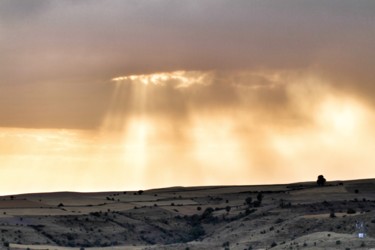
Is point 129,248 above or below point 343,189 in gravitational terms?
below

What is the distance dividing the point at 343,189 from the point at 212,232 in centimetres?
5147

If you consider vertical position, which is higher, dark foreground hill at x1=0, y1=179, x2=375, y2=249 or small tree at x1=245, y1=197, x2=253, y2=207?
small tree at x1=245, y1=197, x2=253, y2=207

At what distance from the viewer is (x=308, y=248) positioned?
9719cm

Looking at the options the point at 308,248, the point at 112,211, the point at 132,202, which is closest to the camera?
the point at 308,248

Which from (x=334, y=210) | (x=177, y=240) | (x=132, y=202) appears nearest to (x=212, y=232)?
(x=177, y=240)

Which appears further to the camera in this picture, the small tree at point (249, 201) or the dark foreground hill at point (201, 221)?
the small tree at point (249, 201)

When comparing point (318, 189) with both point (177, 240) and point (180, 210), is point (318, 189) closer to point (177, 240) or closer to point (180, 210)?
point (180, 210)

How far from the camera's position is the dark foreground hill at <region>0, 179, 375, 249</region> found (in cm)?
11500

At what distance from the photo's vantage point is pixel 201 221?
156250 mm

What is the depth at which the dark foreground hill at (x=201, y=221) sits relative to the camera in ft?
377

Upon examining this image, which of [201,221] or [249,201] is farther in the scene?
[249,201]

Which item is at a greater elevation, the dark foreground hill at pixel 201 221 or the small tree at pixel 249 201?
the small tree at pixel 249 201

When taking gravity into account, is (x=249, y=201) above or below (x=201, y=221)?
above

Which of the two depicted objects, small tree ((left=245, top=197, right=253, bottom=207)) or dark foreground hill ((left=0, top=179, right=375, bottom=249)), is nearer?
dark foreground hill ((left=0, top=179, right=375, bottom=249))
